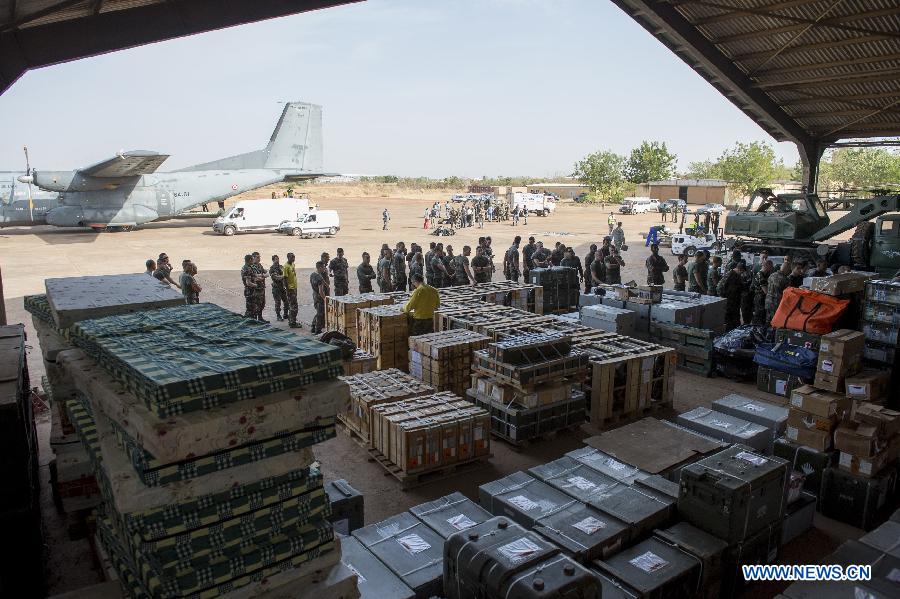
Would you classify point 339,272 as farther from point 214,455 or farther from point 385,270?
point 214,455

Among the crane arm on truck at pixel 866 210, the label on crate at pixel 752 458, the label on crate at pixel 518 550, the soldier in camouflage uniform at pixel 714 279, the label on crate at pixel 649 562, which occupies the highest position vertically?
the crane arm on truck at pixel 866 210

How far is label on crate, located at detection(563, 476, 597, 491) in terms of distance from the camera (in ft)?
19.6

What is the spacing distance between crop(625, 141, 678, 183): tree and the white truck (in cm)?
2824

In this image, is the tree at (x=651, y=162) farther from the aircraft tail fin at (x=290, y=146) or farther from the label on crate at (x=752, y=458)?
the label on crate at (x=752, y=458)

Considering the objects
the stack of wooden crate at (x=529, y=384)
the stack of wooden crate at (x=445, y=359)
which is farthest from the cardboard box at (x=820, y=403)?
the stack of wooden crate at (x=445, y=359)

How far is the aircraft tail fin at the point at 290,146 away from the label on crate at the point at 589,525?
43429 mm

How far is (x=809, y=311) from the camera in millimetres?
9953


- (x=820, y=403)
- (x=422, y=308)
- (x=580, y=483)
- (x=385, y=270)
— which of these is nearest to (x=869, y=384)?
(x=820, y=403)

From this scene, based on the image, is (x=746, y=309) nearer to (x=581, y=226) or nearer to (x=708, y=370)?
(x=708, y=370)

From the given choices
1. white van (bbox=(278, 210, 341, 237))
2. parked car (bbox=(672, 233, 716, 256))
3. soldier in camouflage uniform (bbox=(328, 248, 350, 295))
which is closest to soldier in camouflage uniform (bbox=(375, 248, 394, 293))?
soldier in camouflage uniform (bbox=(328, 248, 350, 295))

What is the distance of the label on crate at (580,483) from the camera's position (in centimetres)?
598

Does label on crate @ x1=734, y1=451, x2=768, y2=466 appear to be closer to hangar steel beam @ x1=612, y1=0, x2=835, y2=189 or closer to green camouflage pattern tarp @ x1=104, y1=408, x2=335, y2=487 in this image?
green camouflage pattern tarp @ x1=104, y1=408, x2=335, y2=487

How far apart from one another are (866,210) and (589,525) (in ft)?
63.0

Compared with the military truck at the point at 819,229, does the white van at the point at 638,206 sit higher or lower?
higher
